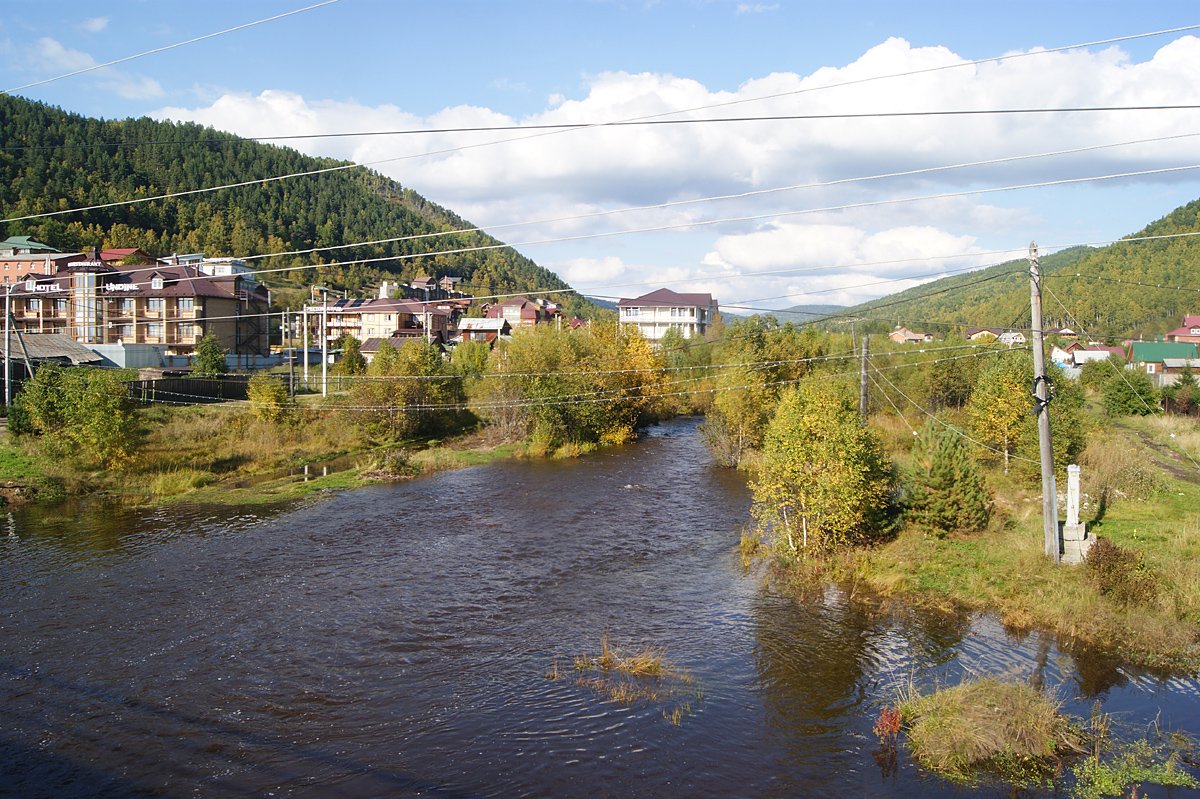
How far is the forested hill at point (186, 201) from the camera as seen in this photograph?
99.8 meters

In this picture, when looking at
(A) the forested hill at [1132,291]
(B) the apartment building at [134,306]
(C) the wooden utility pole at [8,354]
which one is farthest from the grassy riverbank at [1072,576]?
(A) the forested hill at [1132,291]

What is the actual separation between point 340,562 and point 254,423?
21.4 m

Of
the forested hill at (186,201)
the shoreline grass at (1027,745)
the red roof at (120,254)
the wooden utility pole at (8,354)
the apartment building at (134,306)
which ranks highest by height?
the forested hill at (186,201)

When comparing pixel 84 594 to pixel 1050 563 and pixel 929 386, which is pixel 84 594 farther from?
pixel 929 386

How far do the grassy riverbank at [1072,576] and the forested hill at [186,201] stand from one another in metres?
83.8

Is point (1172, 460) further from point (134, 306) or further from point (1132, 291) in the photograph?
point (1132, 291)

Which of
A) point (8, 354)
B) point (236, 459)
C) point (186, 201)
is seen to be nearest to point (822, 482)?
point (236, 459)

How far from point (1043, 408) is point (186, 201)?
131m

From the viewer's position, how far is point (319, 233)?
131500 mm

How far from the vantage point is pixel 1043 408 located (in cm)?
1789

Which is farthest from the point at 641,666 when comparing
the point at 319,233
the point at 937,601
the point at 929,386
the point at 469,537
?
the point at 319,233

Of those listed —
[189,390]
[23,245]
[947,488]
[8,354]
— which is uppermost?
[23,245]

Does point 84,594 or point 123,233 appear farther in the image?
point 123,233

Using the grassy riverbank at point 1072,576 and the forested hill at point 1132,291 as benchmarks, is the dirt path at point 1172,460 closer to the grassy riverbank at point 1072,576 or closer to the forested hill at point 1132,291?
the grassy riverbank at point 1072,576
